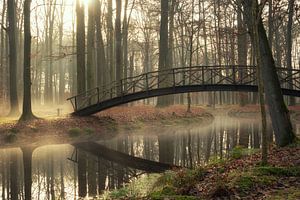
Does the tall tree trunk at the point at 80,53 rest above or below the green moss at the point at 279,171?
above

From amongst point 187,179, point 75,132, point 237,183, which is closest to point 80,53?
point 75,132

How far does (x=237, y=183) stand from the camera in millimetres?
6730

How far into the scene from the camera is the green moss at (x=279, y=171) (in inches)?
288

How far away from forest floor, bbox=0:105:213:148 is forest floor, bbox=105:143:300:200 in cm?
872

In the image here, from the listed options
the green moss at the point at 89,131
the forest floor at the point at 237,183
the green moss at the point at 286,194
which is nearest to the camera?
the green moss at the point at 286,194

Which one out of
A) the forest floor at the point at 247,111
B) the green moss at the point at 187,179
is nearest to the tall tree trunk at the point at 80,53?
the green moss at the point at 187,179

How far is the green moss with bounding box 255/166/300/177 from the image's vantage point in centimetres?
732

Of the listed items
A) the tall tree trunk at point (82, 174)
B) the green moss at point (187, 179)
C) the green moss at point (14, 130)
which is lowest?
the tall tree trunk at point (82, 174)

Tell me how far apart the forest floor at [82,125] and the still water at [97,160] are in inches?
41.5

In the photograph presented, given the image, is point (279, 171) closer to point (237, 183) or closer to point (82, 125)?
point (237, 183)

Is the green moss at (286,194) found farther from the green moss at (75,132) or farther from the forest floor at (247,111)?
the forest floor at (247,111)

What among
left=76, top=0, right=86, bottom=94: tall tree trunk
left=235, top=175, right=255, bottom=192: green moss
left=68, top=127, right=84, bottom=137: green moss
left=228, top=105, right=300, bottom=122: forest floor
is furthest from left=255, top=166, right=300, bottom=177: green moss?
left=228, top=105, right=300, bottom=122: forest floor

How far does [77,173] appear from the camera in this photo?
36.4ft

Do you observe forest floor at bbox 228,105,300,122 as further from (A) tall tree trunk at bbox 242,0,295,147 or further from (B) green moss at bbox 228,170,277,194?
(B) green moss at bbox 228,170,277,194
